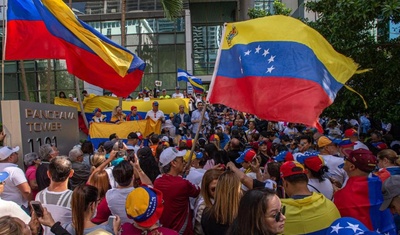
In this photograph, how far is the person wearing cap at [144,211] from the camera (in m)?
3.19

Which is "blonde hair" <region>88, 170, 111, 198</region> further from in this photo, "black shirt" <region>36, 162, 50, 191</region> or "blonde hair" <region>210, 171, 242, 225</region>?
"blonde hair" <region>210, 171, 242, 225</region>

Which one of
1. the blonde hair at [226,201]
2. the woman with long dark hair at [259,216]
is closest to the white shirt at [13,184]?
the blonde hair at [226,201]

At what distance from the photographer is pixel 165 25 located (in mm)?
28406

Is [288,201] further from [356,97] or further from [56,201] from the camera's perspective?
[356,97]

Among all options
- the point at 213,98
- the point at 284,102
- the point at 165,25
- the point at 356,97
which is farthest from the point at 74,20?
the point at 165,25

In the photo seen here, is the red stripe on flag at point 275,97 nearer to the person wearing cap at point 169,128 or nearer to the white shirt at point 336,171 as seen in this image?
the white shirt at point 336,171

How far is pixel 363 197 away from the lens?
3713mm

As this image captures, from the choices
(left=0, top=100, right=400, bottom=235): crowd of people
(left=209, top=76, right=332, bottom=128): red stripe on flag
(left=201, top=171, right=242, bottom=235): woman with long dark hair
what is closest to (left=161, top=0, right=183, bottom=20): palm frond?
(left=0, top=100, right=400, bottom=235): crowd of people

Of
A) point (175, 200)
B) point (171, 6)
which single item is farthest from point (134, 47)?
point (175, 200)

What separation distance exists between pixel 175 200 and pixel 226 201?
119cm

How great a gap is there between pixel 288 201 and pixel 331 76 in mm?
2841

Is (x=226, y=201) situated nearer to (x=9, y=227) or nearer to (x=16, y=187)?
(x=9, y=227)

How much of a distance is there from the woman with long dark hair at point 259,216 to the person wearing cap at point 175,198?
2.09 metres

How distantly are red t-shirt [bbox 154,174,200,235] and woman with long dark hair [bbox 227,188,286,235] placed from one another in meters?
2.08
